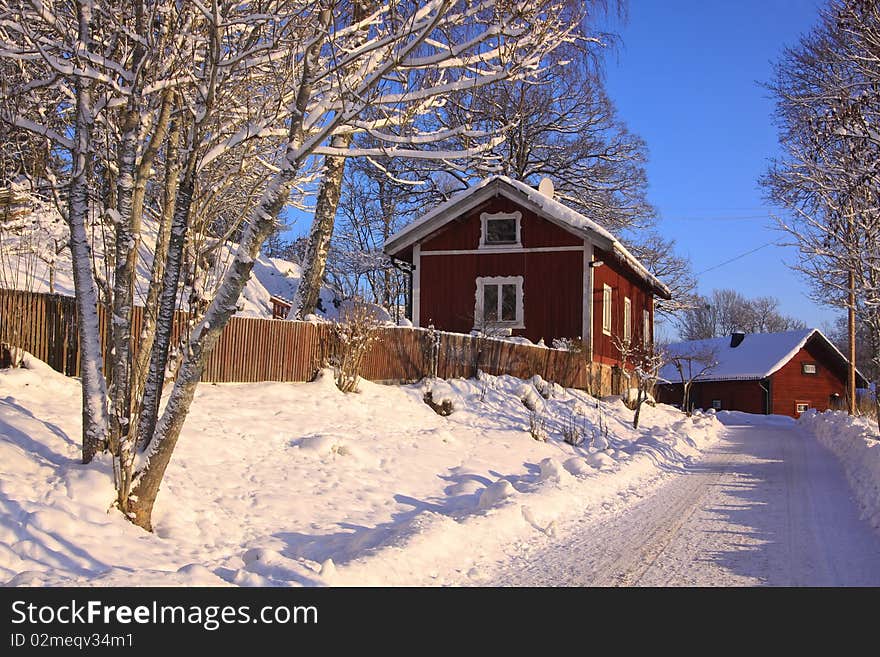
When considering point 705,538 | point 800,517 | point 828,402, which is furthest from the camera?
point 828,402

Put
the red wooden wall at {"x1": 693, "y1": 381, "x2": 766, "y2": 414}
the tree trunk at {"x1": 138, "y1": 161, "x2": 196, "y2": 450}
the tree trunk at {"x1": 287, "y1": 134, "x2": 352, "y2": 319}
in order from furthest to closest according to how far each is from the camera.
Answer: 1. the red wooden wall at {"x1": 693, "y1": 381, "x2": 766, "y2": 414}
2. the tree trunk at {"x1": 287, "y1": 134, "x2": 352, "y2": 319}
3. the tree trunk at {"x1": 138, "y1": 161, "x2": 196, "y2": 450}

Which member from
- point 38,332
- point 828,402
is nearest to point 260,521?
point 38,332

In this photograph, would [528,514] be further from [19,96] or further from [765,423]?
[765,423]

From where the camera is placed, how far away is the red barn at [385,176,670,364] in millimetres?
22828

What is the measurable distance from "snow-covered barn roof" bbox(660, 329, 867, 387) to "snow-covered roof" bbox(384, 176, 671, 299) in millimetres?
22739

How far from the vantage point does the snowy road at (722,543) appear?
5.53 metres

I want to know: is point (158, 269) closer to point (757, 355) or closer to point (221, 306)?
point (221, 306)

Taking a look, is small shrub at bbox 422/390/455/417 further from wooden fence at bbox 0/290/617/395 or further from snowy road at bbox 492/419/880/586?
snowy road at bbox 492/419/880/586

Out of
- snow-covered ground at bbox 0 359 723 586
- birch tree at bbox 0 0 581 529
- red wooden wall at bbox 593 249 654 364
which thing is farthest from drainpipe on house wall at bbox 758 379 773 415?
birch tree at bbox 0 0 581 529

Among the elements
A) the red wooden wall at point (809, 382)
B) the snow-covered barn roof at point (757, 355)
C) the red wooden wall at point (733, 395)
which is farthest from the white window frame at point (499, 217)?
the red wooden wall at point (733, 395)

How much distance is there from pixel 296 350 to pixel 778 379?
1588 inches

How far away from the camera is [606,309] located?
2458cm
